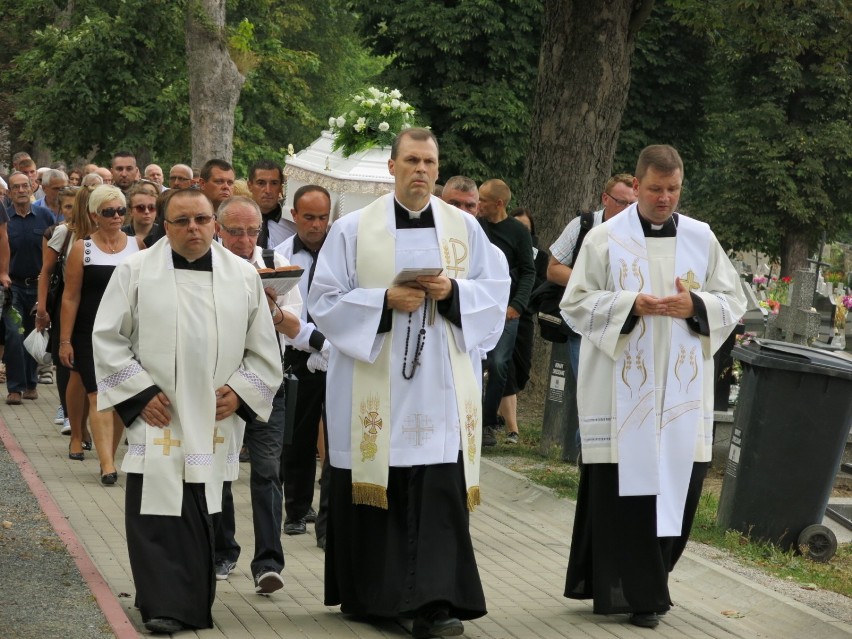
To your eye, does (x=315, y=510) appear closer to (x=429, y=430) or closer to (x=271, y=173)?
(x=271, y=173)

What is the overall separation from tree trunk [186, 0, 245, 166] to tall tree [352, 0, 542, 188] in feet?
41.3

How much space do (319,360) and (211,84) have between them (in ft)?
37.2

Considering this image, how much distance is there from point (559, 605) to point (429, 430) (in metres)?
1.38

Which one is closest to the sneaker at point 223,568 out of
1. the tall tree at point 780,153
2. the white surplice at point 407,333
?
the white surplice at point 407,333

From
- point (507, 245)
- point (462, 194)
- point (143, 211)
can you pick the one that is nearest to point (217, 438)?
point (462, 194)

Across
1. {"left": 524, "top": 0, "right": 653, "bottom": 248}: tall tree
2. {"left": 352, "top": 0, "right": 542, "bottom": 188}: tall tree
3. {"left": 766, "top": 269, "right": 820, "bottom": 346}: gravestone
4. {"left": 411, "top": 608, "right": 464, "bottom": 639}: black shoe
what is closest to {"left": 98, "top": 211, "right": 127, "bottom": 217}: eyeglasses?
{"left": 411, "top": 608, "right": 464, "bottom": 639}: black shoe

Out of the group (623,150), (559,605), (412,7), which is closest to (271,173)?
(559,605)

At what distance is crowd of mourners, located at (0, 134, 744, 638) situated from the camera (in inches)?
259

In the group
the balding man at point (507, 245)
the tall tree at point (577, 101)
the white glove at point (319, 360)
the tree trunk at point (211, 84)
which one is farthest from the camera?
the tree trunk at point (211, 84)

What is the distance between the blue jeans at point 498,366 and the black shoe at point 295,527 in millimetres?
3316

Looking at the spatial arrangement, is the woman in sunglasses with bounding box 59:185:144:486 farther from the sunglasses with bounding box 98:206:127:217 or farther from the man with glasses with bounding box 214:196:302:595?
the man with glasses with bounding box 214:196:302:595

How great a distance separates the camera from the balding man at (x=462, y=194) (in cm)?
1064

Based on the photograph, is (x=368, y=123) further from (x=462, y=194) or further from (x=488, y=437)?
(x=488, y=437)

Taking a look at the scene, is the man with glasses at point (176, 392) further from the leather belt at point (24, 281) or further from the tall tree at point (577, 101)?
the leather belt at point (24, 281)
